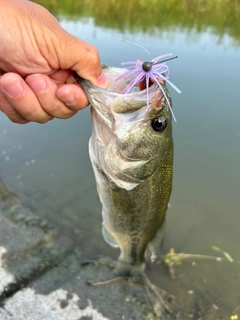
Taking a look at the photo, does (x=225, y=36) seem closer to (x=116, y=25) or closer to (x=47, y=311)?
(x=116, y=25)

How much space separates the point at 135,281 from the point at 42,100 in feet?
6.57

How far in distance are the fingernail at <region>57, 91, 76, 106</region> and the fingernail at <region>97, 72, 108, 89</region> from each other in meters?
0.15

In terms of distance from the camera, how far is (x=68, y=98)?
1.59 meters

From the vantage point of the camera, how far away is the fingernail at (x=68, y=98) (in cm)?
158

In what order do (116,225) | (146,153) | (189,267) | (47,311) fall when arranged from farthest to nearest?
(189,267) < (47,311) < (116,225) < (146,153)

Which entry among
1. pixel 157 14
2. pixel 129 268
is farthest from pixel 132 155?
pixel 157 14

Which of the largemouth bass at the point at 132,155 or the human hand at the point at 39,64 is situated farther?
the largemouth bass at the point at 132,155

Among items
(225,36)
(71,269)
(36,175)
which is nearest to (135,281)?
(71,269)

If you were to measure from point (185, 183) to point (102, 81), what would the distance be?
3.00 m

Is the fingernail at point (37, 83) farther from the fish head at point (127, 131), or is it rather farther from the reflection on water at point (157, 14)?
the reflection on water at point (157, 14)

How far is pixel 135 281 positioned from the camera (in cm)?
287

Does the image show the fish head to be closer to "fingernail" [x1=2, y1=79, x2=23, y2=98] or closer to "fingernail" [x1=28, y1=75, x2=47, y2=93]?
"fingernail" [x1=28, y1=75, x2=47, y2=93]

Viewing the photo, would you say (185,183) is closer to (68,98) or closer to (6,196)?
(6,196)

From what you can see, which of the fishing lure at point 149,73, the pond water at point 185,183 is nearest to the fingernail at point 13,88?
the fishing lure at point 149,73
